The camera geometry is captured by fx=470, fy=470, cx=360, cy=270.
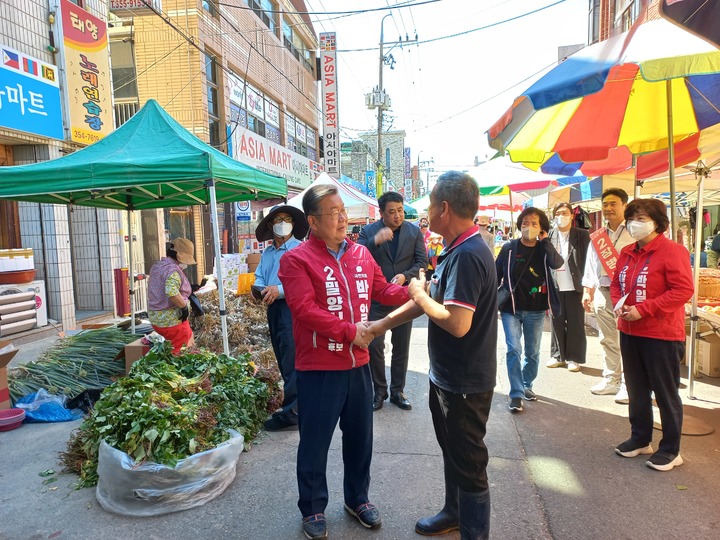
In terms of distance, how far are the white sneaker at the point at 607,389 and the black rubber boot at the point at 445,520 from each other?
294cm

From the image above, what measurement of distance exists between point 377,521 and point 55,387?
363 centimetres

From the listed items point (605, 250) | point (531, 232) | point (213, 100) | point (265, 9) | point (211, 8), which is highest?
point (265, 9)

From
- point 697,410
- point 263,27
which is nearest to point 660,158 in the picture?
point 697,410

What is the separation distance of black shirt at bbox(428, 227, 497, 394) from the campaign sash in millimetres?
2863

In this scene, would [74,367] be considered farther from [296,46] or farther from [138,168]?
[296,46]

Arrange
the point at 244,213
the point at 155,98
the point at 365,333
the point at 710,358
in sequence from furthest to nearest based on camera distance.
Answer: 1. the point at 155,98
2. the point at 244,213
3. the point at 710,358
4. the point at 365,333

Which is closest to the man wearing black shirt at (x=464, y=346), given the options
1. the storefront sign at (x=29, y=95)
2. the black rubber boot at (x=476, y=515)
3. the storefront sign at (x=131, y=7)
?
the black rubber boot at (x=476, y=515)

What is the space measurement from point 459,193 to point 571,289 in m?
4.01

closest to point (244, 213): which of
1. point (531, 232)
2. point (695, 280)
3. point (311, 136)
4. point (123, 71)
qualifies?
point (123, 71)

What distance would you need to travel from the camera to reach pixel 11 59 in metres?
6.42

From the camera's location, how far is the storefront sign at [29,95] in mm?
6301

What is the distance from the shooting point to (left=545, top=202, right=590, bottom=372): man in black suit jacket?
18.2ft

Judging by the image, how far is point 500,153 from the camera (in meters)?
4.53

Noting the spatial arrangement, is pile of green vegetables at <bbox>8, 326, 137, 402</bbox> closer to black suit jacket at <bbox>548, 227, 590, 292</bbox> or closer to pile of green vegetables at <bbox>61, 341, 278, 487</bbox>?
pile of green vegetables at <bbox>61, 341, 278, 487</bbox>
